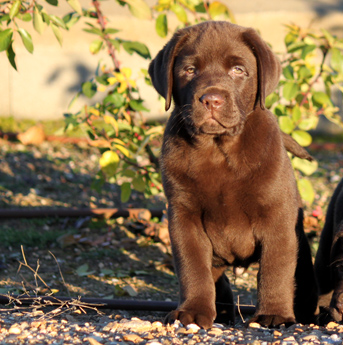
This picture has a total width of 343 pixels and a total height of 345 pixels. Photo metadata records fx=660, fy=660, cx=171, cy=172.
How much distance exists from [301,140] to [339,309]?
207cm

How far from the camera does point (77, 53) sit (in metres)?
9.70

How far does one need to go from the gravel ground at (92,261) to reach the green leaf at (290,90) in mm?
1194

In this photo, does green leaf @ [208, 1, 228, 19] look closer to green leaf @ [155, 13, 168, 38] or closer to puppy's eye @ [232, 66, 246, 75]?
green leaf @ [155, 13, 168, 38]

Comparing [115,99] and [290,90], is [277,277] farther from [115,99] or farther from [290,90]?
[115,99]

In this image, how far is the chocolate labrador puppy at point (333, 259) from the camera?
3.40 meters

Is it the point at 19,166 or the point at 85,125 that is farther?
the point at 19,166

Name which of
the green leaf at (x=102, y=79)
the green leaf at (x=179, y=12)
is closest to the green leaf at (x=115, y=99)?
the green leaf at (x=102, y=79)

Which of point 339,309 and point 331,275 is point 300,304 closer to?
point 331,275

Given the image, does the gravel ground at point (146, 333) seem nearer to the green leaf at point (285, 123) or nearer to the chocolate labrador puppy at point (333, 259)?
the chocolate labrador puppy at point (333, 259)

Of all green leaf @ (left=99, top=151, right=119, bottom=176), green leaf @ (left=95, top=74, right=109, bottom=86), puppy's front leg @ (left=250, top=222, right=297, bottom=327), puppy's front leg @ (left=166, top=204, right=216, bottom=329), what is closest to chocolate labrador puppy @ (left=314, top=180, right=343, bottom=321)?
puppy's front leg @ (left=250, top=222, right=297, bottom=327)

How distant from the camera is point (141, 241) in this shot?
5.46 meters

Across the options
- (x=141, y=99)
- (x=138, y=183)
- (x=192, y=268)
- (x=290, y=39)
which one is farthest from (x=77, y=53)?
(x=192, y=268)

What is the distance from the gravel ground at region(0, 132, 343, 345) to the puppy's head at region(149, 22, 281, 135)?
1063mm

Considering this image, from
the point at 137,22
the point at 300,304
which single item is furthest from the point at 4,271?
the point at 137,22
